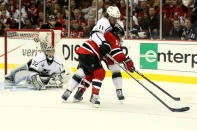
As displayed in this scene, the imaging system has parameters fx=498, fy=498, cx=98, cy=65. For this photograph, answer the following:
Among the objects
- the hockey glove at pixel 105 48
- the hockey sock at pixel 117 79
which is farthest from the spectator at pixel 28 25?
the hockey glove at pixel 105 48

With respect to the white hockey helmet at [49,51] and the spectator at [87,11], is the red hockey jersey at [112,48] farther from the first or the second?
the spectator at [87,11]

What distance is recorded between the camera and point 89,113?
225 inches

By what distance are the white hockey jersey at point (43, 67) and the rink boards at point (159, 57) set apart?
94cm

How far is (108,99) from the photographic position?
6.96 metres

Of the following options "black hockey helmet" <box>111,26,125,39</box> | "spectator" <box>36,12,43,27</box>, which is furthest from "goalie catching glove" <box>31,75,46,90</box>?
"spectator" <box>36,12,43,27</box>

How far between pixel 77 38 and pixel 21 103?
4.22 m

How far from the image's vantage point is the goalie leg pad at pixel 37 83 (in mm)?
7676

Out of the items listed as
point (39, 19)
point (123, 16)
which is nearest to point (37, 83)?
point (123, 16)

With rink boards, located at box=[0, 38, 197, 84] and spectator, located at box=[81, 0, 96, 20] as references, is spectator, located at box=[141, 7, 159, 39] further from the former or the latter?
spectator, located at box=[81, 0, 96, 20]

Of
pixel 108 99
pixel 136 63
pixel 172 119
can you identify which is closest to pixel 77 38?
pixel 136 63

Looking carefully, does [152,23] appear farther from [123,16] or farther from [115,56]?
[115,56]

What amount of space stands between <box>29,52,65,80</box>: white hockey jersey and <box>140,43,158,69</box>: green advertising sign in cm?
205

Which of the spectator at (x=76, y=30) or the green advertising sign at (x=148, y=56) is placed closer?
the green advertising sign at (x=148, y=56)

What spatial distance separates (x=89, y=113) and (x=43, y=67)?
2262 millimetres
